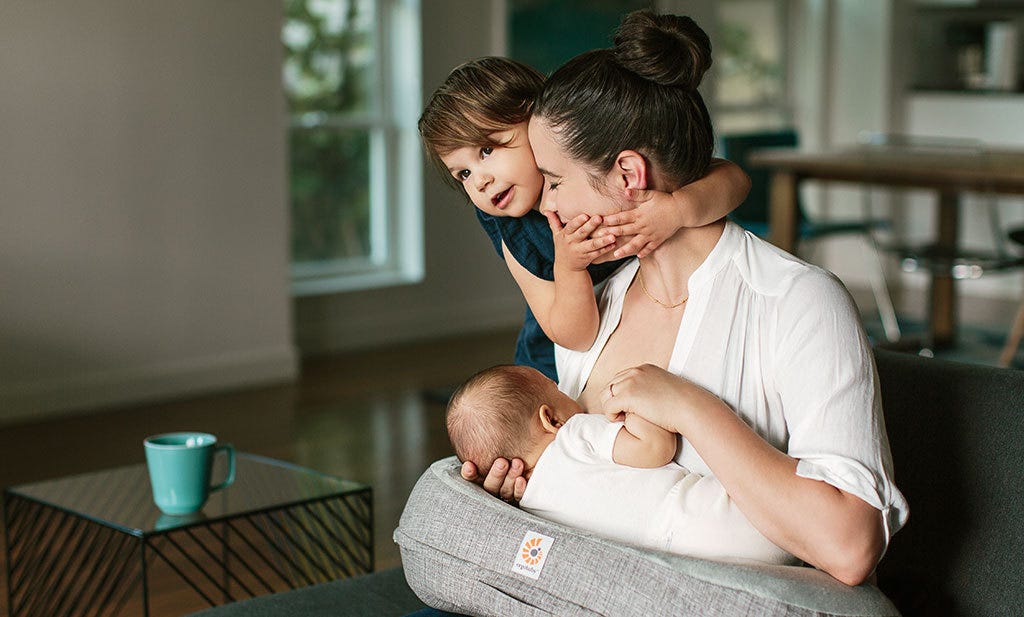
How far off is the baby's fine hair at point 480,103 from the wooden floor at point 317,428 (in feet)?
5.00

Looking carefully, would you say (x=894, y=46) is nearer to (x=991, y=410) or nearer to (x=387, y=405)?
(x=387, y=405)

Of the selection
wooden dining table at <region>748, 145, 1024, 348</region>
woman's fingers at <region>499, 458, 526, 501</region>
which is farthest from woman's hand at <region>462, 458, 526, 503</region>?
wooden dining table at <region>748, 145, 1024, 348</region>

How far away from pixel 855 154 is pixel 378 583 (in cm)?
408

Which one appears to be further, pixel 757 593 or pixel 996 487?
pixel 996 487

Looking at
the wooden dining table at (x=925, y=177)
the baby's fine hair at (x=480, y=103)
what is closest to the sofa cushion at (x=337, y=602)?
the baby's fine hair at (x=480, y=103)

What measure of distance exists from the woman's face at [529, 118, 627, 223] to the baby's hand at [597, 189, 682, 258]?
14mm

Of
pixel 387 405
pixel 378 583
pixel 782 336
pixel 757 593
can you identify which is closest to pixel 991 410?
pixel 782 336

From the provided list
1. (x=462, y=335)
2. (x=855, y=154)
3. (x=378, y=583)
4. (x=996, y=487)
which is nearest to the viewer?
(x=996, y=487)

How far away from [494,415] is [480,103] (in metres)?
0.41

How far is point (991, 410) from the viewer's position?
148 cm

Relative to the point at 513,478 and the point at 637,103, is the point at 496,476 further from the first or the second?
the point at 637,103

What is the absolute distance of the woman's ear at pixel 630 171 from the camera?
1.36 m

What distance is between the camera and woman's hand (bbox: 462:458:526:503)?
1.48 m

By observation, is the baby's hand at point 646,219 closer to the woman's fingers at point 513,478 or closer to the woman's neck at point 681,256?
the woman's neck at point 681,256
